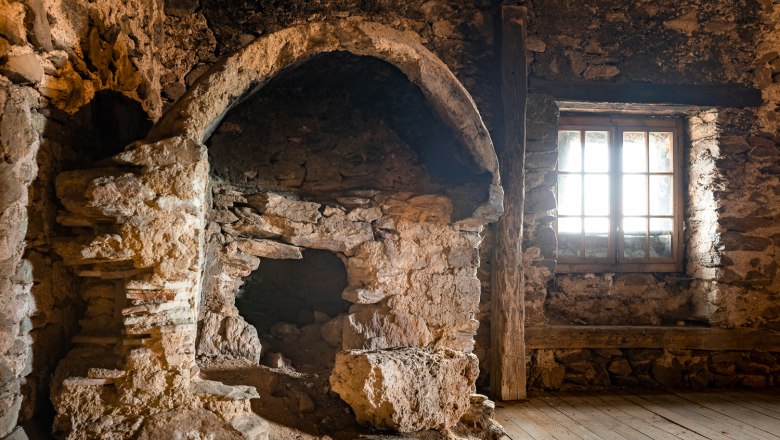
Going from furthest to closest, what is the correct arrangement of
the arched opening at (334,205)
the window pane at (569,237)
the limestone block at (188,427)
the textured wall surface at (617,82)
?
the window pane at (569,237) < the textured wall surface at (617,82) < the arched opening at (334,205) < the limestone block at (188,427)

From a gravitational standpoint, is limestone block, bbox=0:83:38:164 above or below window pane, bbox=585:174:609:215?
below

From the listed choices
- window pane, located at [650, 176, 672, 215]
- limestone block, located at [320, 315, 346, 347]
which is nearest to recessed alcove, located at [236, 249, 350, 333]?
limestone block, located at [320, 315, 346, 347]

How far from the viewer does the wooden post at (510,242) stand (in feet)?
13.8

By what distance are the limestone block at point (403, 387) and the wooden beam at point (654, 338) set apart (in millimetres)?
1669

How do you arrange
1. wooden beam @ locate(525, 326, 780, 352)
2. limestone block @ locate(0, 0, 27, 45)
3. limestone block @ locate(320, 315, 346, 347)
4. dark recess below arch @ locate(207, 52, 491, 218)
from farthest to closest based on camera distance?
wooden beam @ locate(525, 326, 780, 352) < dark recess below arch @ locate(207, 52, 491, 218) < limestone block @ locate(320, 315, 346, 347) < limestone block @ locate(0, 0, 27, 45)

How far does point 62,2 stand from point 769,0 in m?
5.05

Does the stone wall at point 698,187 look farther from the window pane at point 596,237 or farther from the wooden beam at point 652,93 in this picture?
the window pane at point 596,237

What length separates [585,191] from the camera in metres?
4.77

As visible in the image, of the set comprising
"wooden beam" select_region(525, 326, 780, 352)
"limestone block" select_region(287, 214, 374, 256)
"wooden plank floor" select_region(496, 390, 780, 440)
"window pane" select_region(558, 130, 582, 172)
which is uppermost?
"window pane" select_region(558, 130, 582, 172)

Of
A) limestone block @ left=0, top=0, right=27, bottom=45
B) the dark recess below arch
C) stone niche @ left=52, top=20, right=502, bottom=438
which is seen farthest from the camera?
the dark recess below arch

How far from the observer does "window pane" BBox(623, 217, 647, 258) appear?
4.79 meters

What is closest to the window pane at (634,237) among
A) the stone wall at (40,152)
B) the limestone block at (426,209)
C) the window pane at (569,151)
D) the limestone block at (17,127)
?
the window pane at (569,151)

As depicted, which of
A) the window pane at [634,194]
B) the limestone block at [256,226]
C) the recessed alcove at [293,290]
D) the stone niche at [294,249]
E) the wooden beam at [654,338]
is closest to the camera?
the stone niche at [294,249]

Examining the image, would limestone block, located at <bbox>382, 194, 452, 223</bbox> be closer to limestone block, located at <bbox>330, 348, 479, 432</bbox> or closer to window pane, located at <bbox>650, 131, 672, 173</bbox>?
limestone block, located at <bbox>330, 348, 479, 432</bbox>
